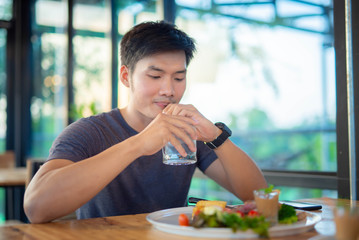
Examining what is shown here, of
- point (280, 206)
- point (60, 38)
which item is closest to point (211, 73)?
point (280, 206)

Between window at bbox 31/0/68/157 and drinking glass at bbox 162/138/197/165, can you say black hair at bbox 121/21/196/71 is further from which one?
window at bbox 31/0/68/157

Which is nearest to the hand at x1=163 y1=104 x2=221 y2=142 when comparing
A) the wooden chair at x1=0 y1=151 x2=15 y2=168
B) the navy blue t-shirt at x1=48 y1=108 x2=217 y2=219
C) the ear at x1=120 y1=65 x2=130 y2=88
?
the navy blue t-shirt at x1=48 y1=108 x2=217 y2=219

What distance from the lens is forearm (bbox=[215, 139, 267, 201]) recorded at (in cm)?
177

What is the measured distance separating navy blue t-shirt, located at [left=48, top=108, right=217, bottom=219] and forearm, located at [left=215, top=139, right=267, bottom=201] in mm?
227

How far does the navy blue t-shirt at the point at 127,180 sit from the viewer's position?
1.73m

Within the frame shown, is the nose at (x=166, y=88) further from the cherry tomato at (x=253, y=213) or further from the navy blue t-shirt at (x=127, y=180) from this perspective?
the cherry tomato at (x=253, y=213)

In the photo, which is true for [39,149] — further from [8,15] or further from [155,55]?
[155,55]

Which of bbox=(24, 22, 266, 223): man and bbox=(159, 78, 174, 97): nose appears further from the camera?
bbox=(159, 78, 174, 97): nose

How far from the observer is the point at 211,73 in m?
3.11

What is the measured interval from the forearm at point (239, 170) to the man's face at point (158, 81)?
310 mm

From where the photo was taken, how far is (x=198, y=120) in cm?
166

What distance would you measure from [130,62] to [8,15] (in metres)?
4.71

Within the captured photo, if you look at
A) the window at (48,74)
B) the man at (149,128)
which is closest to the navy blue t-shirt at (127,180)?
the man at (149,128)

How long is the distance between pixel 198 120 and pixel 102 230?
66 cm
